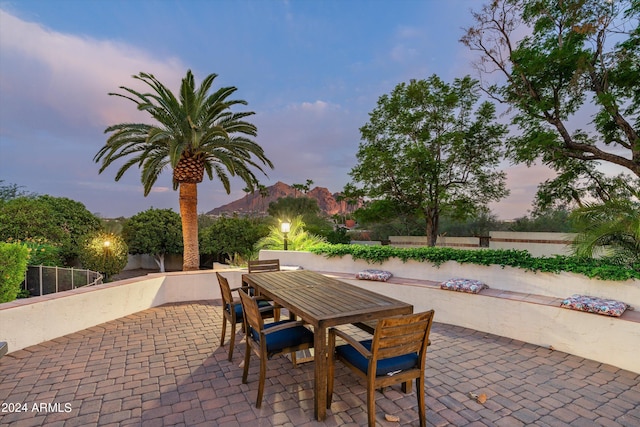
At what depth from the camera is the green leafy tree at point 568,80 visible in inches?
378

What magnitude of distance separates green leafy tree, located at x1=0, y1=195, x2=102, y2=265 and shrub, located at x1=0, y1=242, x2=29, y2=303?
889cm

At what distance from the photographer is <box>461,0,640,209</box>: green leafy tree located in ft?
31.5

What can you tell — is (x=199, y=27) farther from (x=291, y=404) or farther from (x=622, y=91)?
(x=622, y=91)

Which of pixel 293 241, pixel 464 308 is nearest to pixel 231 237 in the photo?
pixel 293 241

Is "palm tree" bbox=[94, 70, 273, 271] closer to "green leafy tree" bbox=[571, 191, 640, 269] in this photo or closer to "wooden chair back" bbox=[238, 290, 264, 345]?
"wooden chair back" bbox=[238, 290, 264, 345]

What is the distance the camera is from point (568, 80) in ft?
36.4

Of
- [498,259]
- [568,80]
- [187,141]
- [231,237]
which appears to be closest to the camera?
[498,259]

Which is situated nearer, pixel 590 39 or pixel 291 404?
pixel 291 404

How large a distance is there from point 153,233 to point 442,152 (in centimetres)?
1596

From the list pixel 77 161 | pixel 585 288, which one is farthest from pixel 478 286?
pixel 77 161

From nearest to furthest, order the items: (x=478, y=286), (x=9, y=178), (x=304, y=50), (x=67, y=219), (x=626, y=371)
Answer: (x=626, y=371) → (x=478, y=286) → (x=304, y=50) → (x=67, y=219) → (x=9, y=178)

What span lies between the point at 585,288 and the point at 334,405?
3582 millimetres

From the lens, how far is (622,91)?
10.1 metres

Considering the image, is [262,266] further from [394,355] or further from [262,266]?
[394,355]
